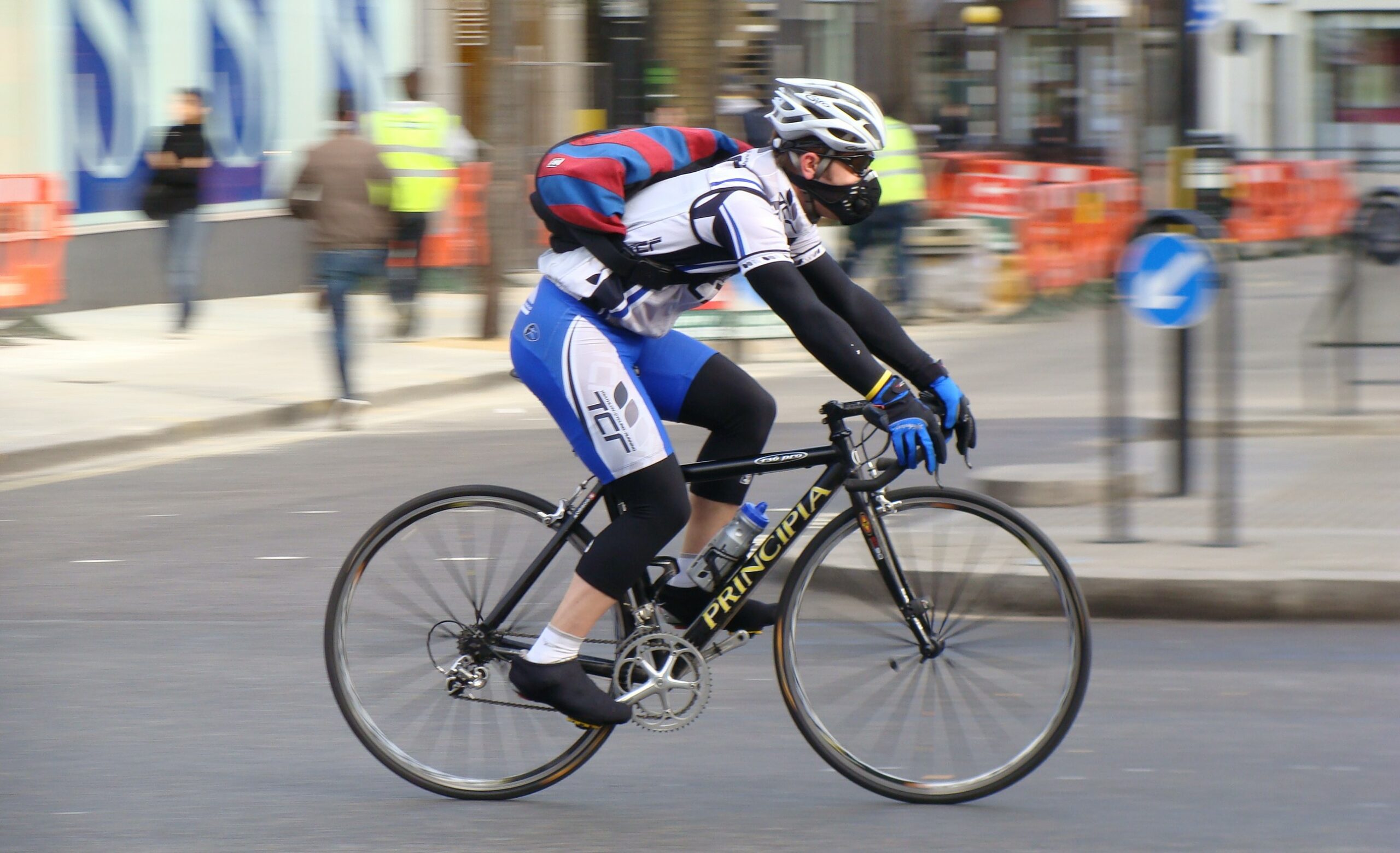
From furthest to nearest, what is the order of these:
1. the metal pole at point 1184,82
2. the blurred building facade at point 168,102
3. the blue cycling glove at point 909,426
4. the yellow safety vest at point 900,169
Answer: the blurred building facade at point 168,102 < the yellow safety vest at point 900,169 < the metal pole at point 1184,82 < the blue cycling glove at point 909,426

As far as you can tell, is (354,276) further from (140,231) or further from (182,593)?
(140,231)

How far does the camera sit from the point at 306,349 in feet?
47.8

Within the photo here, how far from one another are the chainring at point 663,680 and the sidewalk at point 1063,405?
243 cm

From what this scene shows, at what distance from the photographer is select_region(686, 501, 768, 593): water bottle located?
4.46 metres

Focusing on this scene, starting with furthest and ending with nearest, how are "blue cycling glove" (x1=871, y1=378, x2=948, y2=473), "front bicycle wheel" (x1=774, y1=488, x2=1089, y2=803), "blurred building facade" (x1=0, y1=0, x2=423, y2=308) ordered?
"blurred building facade" (x1=0, y1=0, x2=423, y2=308), "front bicycle wheel" (x1=774, y1=488, x2=1089, y2=803), "blue cycling glove" (x1=871, y1=378, x2=948, y2=473)

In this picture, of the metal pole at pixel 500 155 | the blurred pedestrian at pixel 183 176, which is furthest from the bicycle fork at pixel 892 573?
the blurred pedestrian at pixel 183 176

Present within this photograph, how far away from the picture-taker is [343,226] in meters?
11.8

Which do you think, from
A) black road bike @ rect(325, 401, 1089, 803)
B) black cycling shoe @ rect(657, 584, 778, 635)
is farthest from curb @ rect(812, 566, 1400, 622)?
black cycling shoe @ rect(657, 584, 778, 635)

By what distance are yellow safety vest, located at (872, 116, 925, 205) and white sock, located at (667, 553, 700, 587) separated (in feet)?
36.3

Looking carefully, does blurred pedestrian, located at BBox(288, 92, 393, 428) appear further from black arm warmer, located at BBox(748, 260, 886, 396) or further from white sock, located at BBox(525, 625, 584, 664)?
black arm warmer, located at BBox(748, 260, 886, 396)

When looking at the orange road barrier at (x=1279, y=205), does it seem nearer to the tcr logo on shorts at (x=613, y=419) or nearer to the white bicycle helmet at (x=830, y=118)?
the white bicycle helmet at (x=830, y=118)

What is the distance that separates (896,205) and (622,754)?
37.0ft

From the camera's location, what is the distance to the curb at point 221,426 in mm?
10156

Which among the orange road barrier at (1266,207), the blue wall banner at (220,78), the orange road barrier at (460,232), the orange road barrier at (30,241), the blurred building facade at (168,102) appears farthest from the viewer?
the orange road barrier at (1266,207)
